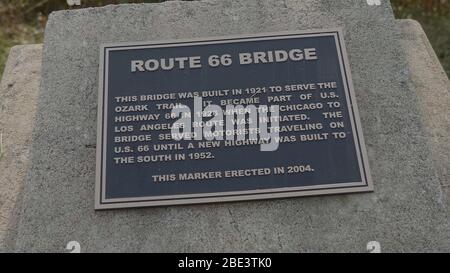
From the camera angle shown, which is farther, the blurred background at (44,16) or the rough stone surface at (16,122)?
the blurred background at (44,16)

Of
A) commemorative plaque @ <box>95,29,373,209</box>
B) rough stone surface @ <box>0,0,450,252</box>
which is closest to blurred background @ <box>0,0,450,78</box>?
rough stone surface @ <box>0,0,450,252</box>

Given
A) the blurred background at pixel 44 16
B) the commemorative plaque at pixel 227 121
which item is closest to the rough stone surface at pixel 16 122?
the commemorative plaque at pixel 227 121

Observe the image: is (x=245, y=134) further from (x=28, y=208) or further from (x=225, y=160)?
(x=28, y=208)

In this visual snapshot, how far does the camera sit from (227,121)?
11.8 feet

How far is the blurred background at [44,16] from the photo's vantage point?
6.18 meters

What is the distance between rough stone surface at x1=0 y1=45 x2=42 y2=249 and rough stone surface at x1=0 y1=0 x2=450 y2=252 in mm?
249

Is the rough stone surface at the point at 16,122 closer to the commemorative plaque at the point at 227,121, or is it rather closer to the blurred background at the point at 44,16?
the commemorative plaque at the point at 227,121

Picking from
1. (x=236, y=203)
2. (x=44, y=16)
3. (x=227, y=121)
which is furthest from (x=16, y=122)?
(x=44, y=16)

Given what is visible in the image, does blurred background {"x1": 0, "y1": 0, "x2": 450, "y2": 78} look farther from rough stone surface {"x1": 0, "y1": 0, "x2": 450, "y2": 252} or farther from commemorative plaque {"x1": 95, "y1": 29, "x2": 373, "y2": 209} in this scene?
commemorative plaque {"x1": 95, "y1": 29, "x2": 373, "y2": 209}

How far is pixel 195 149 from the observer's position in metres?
3.51

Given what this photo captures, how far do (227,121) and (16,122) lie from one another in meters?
1.87

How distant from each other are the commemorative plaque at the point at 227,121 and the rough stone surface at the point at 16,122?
33.8 inches

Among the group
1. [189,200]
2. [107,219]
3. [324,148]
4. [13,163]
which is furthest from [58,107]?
[324,148]
